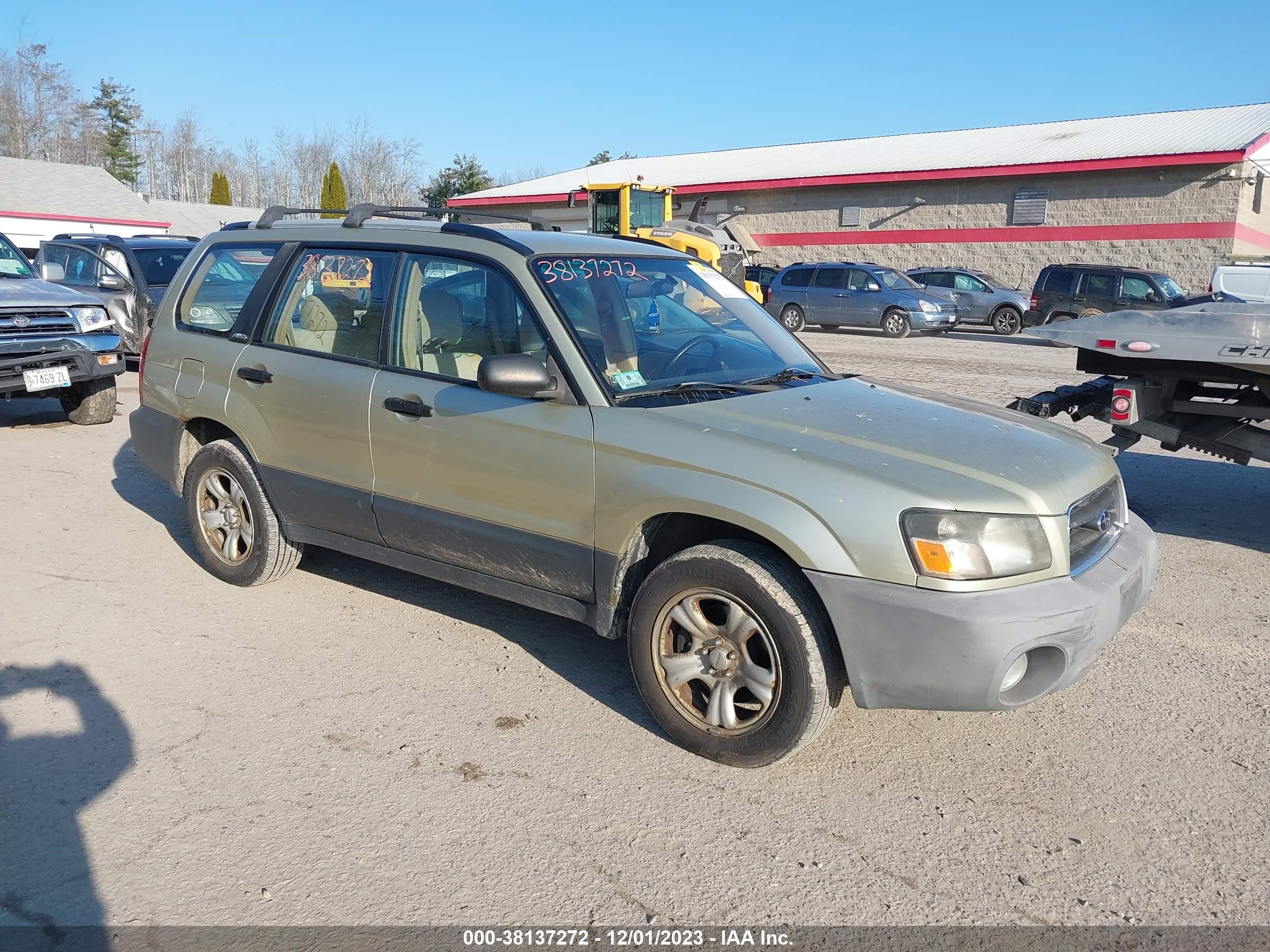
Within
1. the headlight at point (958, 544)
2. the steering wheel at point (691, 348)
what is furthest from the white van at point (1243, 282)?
the headlight at point (958, 544)

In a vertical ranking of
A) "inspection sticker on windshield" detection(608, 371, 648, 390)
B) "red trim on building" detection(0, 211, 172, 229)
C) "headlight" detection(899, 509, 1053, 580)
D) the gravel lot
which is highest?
"red trim on building" detection(0, 211, 172, 229)

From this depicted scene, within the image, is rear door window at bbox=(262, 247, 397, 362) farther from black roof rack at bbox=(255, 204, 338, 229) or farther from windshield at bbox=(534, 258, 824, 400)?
windshield at bbox=(534, 258, 824, 400)

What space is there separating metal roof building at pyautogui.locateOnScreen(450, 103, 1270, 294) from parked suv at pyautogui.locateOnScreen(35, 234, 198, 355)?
1924 cm

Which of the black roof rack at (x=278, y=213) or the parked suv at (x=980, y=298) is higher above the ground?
the black roof rack at (x=278, y=213)

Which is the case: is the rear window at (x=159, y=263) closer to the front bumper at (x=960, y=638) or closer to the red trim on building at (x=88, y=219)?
the front bumper at (x=960, y=638)

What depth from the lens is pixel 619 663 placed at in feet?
15.1

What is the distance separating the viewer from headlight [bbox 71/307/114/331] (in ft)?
31.5

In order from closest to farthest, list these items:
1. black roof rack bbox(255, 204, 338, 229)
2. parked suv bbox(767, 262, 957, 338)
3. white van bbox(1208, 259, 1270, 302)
Result: 1. black roof rack bbox(255, 204, 338, 229)
2. white van bbox(1208, 259, 1270, 302)
3. parked suv bbox(767, 262, 957, 338)

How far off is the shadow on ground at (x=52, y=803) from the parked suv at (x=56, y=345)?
5519 mm

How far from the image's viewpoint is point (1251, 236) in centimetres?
2998

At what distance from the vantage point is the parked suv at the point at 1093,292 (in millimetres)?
22669

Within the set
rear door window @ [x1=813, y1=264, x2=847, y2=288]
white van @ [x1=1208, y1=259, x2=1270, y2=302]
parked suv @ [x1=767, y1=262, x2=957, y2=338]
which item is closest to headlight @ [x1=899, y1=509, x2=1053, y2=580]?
white van @ [x1=1208, y1=259, x2=1270, y2=302]

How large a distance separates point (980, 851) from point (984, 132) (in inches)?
1585

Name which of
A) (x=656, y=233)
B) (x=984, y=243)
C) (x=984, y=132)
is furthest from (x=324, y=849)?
(x=984, y=132)
